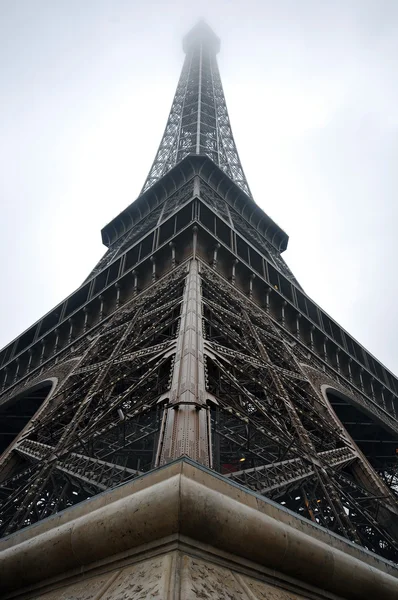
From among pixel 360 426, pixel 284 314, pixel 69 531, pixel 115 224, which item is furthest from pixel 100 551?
pixel 115 224

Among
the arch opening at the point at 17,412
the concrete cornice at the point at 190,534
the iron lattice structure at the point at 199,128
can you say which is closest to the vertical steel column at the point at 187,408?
the concrete cornice at the point at 190,534

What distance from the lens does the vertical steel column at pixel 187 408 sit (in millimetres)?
6824

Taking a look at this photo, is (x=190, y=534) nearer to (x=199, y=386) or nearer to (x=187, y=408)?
(x=187, y=408)

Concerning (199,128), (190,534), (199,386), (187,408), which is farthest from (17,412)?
(199,128)

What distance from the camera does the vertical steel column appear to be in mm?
6824

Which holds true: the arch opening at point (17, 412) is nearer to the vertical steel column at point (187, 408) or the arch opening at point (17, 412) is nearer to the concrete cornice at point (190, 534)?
the vertical steel column at point (187, 408)

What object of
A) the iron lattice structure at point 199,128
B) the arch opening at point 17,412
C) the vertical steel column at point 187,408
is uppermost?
the iron lattice structure at point 199,128

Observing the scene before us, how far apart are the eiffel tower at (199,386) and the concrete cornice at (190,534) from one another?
237 mm

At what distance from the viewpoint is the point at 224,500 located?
4.68m

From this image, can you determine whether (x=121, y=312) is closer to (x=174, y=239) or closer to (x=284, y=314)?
(x=174, y=239)

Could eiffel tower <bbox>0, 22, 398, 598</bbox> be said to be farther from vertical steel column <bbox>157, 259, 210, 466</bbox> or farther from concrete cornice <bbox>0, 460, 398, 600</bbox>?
concrete cornice <bbox>0, 460, 398, 600</bbox>

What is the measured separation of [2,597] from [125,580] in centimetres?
192

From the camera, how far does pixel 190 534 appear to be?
4.41 m

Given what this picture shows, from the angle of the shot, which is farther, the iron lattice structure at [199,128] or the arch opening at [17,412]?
the iron lattice structure at [199,128]
